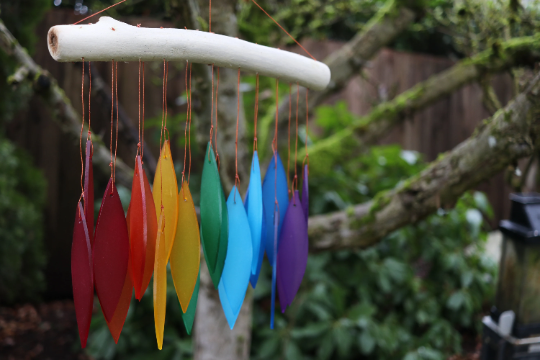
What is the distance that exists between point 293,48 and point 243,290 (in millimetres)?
2640

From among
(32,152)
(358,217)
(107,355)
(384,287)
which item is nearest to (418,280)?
(384,287)

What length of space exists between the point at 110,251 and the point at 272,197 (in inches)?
14.0

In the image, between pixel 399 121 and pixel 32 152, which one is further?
pixel 32 152

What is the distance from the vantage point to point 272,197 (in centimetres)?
92

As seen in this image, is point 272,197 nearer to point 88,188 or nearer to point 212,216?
point 212,216

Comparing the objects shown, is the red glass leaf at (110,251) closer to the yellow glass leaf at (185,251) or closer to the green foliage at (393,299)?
the yellow glass leaf at (185,251)

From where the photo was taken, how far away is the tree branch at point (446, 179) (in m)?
1.23

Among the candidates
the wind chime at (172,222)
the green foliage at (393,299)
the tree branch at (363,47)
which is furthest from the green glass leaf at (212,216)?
the green foliage at (393,299)

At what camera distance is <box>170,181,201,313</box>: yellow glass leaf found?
2.59 ft

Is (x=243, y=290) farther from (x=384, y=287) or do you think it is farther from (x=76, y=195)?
(x=76, y=195)

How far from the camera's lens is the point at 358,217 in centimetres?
175

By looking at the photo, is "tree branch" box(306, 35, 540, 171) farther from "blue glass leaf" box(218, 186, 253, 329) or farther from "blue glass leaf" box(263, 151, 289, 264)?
"blue glass leaf" box(218, 186, 253, 329)

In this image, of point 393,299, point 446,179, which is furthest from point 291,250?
point 393,299

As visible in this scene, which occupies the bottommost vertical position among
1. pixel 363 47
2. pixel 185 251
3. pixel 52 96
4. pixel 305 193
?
pixel 185 251
